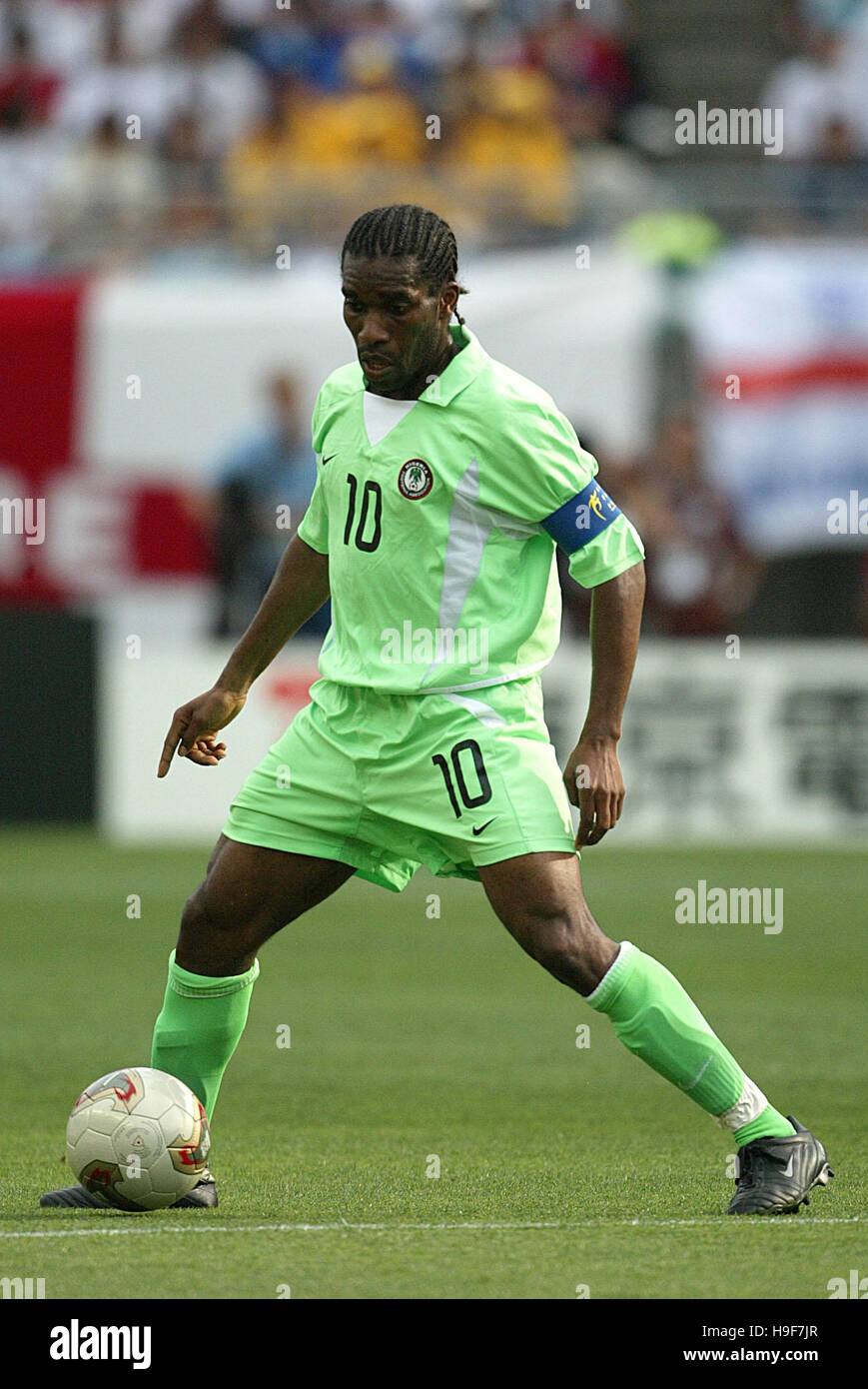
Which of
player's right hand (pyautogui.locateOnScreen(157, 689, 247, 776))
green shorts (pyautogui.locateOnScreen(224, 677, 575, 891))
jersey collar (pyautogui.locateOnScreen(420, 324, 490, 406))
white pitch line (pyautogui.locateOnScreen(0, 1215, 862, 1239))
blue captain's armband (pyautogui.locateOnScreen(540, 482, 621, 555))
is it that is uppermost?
jersey collar (pyautogui.locateOnScreen(420, 324, 490, 406))

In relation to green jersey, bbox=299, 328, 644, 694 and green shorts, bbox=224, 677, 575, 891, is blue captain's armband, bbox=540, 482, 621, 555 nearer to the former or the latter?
green jersey, bbox=299, 328, 644, 694

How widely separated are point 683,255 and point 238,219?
304cm

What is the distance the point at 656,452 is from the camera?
575 inches

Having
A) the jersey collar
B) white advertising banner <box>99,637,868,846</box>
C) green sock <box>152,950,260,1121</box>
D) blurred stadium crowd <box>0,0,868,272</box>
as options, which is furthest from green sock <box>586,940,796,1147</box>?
blurred stadium crowd <box>0,0,868,272</box>

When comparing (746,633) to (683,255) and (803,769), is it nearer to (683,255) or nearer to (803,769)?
(803,769)

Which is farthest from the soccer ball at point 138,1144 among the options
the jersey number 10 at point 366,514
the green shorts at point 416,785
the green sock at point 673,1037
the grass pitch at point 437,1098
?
the jersey number 10 at point 366,514

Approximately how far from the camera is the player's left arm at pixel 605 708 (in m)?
4.95

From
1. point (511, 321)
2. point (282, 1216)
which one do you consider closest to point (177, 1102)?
point (282, 1216)

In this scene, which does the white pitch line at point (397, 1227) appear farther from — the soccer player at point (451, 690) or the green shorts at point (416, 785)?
the green shorts at point (416, 785)

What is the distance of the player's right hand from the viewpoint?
215 inches

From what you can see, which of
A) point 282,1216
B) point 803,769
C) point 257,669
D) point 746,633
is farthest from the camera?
point 746,633

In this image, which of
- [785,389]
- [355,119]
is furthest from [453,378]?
[355,119]

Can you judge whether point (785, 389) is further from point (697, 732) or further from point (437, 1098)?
point (437, 1098)

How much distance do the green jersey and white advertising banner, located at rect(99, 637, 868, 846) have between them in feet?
28.7
